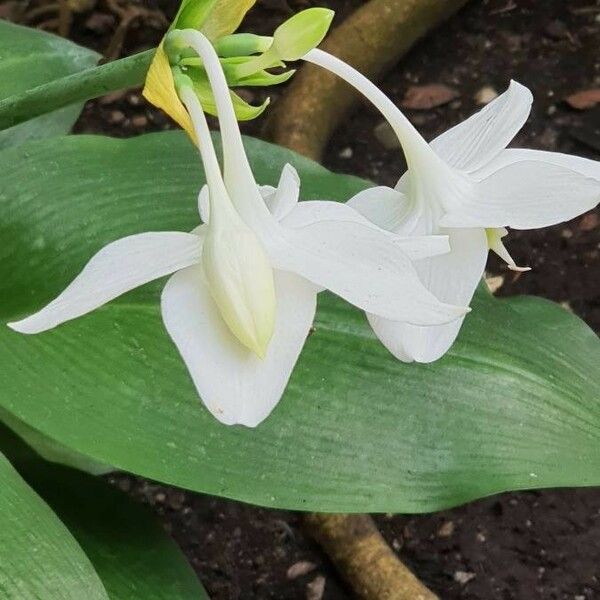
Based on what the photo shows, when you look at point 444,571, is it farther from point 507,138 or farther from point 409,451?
point 507,138

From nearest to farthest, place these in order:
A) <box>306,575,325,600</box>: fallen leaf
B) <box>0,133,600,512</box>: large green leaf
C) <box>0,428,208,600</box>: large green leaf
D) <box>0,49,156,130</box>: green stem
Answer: <box>0,49,156,130</box>: green stem
<box>0,133,600,512</box>: large green leaf
<box>0,428,208,600</box>: large green leaf
<box>306,575,325,600</box>: fallen leaf

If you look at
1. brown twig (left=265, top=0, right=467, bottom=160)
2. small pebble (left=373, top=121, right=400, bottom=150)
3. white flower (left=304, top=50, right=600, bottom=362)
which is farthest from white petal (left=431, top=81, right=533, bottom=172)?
small pebble (left=373, top=121, right=400, bottom=150)

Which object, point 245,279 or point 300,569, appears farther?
point 300,569

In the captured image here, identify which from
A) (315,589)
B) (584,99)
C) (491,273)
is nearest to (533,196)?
(315,589)

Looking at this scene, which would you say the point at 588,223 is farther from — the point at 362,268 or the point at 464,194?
the point at 362,268

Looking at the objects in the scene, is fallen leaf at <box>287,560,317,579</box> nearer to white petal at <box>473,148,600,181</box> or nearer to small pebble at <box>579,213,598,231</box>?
small pebble at <box>579,213,598,231</box>

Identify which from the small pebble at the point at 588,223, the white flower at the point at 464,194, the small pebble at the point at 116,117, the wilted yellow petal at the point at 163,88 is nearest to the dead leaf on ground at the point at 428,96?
the small pebble at the point at 588,223

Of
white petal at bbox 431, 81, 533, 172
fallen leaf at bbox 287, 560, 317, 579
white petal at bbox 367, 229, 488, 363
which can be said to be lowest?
fallen leaf at bbox 287, 560, 317, 579
